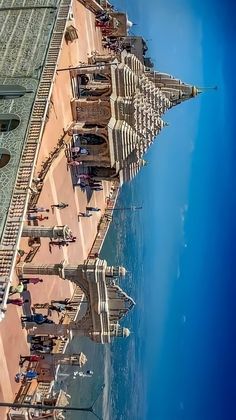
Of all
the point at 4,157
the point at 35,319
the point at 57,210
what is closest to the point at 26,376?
the point at 35,319

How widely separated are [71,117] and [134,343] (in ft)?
108

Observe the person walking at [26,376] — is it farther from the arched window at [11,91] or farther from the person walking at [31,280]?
the arched window at [11,91]

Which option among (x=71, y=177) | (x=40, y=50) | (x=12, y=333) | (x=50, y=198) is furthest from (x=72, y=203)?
(x=12, y=333)

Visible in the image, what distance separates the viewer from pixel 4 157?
26.8 metres

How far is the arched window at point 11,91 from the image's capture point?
28.8m

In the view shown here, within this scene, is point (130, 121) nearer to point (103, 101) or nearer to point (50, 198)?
point (103, 101)

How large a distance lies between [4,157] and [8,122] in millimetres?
2170

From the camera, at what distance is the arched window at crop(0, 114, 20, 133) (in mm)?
27719

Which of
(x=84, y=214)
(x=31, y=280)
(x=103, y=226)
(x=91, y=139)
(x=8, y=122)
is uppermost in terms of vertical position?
(x=8, y=122)

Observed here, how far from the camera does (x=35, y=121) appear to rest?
27031mm

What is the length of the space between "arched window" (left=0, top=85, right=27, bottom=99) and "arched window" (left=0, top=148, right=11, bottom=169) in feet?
11.1

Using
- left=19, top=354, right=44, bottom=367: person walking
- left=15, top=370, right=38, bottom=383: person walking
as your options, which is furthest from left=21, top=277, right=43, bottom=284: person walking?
left=15, top=370, right=38, bottom=383: person walking

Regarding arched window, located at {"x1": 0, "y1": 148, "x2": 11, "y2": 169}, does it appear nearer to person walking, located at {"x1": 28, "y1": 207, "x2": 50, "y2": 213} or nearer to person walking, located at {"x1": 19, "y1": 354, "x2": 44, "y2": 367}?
person walking, located at {"x1": 28, "y1": 207, "x2": 50, "y2": 213}

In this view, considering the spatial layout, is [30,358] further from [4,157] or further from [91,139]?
[91,139]
